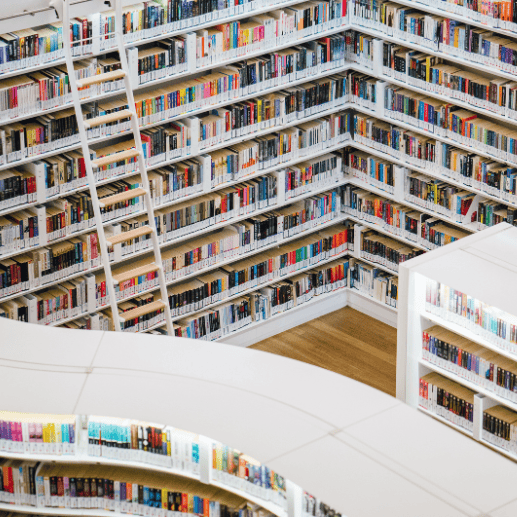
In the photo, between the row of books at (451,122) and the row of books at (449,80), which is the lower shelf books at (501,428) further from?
the row of books at (449,80)

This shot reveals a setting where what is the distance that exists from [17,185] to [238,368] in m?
3.06

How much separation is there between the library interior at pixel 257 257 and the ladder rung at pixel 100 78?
3 centimetres

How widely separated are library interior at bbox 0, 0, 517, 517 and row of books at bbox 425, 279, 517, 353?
0.05ft

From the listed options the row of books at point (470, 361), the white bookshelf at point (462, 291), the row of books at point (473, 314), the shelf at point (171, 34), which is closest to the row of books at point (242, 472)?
the white bookshelf at point (462, 291)

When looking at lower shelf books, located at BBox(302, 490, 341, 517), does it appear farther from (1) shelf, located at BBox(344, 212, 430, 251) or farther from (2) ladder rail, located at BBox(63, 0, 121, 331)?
(1) shelf, located at BBox(344, 212, 430, 251)

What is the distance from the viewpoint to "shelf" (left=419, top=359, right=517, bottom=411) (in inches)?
280

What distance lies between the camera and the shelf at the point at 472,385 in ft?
23.3

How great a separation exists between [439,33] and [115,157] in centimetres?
277

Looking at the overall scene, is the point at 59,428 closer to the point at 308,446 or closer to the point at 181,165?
the point at 308,446

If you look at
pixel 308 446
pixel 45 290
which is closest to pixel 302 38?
pixel 45 290

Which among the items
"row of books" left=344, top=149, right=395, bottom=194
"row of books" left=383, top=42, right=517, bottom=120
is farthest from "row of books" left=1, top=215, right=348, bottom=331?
"row of books" left=383, top=42, right=517, bottom=120

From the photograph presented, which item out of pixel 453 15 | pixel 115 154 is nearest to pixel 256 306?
pixel 115 154

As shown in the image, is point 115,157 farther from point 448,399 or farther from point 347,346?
point 347,346

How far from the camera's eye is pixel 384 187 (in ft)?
30.5
